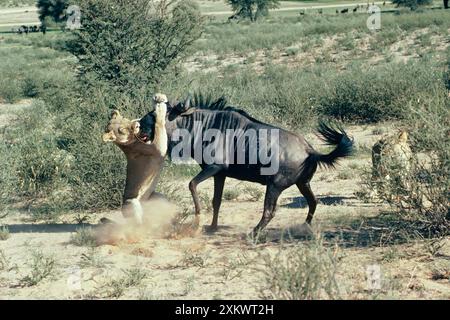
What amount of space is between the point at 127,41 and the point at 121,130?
7079 mm

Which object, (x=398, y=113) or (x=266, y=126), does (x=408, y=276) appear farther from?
(x=398, y=113)

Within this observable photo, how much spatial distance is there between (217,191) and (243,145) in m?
0.71

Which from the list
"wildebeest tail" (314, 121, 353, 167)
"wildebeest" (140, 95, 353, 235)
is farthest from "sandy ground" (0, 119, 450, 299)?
"wildebeest tail" (314, 121, 353, 167)

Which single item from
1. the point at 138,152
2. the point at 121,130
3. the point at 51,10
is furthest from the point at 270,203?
the point at 51,10

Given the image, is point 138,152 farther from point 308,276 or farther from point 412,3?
point 412,3

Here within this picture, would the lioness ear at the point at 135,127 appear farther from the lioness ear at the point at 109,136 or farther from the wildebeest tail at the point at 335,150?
the wildebeest tail at the point at 335,150

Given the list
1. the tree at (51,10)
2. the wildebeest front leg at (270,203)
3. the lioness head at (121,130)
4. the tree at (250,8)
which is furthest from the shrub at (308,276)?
the tree at (51,10)

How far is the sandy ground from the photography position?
6.08m

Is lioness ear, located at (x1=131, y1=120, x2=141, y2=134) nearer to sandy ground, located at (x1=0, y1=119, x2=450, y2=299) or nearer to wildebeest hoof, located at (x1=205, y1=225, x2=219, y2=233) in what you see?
sandy ground, located at (x1=0, y1=119, x2=450, y2=299)

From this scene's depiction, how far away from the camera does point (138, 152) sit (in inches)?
297

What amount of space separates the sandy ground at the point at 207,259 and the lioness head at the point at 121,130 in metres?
1.02

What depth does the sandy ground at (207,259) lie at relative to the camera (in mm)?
6082

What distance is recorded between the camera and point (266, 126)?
775cm

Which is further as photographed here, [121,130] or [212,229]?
[212,229]
